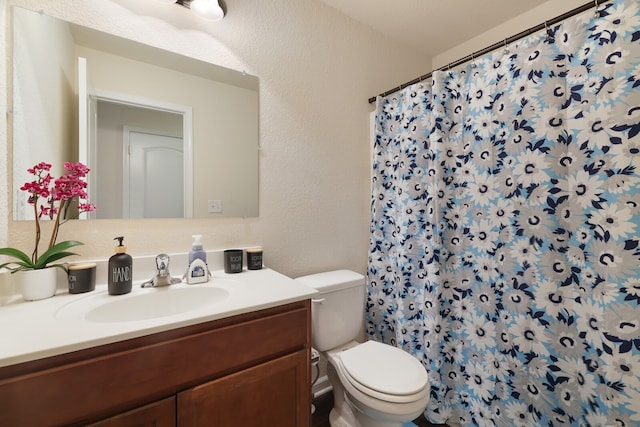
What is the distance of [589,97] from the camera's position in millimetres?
935

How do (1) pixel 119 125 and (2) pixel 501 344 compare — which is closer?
(1) pixel 119 125

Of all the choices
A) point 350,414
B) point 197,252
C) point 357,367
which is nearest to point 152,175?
point 197,252

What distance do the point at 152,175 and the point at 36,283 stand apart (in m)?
0.53

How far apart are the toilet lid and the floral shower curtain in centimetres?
27

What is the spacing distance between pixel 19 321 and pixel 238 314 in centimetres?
57

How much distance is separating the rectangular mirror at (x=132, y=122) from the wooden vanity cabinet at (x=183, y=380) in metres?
0.63

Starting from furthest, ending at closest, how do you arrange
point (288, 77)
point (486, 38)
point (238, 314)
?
point (486, 38)
point (288, 77)
point (238, 314)

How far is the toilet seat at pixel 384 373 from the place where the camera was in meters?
1.03

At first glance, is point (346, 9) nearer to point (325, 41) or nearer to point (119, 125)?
point (325, 41)

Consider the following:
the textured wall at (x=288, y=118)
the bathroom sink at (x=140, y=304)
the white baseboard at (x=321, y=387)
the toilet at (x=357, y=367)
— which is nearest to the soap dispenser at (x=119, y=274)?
the bathroom sink at (x=140, y=304)

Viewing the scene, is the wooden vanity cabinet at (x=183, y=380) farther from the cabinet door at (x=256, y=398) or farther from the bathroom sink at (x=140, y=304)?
the bathroom sink at (x=140, y=304)

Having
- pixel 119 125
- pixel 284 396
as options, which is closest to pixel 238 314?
pixel 284 396

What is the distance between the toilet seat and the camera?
3.38ft

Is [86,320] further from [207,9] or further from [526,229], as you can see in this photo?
[526,229]
